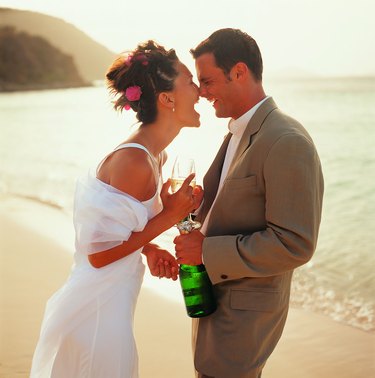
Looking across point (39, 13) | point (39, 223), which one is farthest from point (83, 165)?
point (39, 13)

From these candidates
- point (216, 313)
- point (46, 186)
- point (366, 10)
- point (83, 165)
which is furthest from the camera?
point (366, 10)

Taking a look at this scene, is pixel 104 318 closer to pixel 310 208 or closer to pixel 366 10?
pixel 310 208

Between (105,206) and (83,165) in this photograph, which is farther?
(83,165)

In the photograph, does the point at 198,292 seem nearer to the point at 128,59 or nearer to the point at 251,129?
the point at 251,129

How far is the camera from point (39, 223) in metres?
8.93

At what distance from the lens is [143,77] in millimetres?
3064

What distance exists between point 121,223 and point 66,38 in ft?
151

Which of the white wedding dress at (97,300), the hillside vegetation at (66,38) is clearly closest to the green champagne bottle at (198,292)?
the white wedding dress at (97,300)

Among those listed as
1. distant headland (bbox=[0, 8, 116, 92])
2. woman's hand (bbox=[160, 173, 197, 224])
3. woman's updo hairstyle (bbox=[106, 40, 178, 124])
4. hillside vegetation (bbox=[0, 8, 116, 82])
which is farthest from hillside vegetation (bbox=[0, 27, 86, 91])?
woman's hand (bbox=[160, 173, 197, 224])

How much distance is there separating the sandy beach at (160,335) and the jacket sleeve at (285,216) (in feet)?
7.39

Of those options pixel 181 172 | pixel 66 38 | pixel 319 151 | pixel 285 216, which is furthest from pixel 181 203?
pixel 66 38

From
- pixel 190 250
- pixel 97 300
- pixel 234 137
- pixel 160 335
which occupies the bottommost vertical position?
pixel 160 335

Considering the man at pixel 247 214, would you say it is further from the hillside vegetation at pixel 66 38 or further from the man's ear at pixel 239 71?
the hillside vegetation at pixel 66 38

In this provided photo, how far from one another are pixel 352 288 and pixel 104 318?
4665 mm
